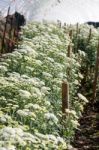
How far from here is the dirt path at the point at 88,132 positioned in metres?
8.61

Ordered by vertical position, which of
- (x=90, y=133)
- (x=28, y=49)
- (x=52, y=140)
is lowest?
(x=90, y=133)

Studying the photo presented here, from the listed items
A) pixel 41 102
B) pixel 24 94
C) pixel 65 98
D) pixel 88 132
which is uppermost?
pixel 24 94

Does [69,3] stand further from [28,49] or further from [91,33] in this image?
[28,49]

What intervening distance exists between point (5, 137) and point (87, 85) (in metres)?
8.79

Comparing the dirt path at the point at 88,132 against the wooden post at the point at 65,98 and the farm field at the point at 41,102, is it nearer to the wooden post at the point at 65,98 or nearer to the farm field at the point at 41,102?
the farm field at the point at 41,102

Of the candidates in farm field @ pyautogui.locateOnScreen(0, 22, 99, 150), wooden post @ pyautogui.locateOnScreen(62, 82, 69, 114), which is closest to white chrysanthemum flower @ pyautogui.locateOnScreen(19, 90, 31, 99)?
farm field @ pyautogui.locateOnScreen(0, 22, 99, 150)

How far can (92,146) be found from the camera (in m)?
8.55

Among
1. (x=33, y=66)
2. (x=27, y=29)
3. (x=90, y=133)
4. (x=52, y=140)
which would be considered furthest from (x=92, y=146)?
(x=27, y=29)

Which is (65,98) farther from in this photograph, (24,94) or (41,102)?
(24,94)

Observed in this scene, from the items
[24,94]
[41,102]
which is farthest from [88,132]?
[24,94]

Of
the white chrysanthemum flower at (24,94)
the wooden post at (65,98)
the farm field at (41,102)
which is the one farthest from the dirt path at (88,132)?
the white chrysanthemum flower at (24,94)

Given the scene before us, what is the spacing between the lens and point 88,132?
948cm

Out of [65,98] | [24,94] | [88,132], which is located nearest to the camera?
[24,94]

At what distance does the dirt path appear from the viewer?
861 cm
